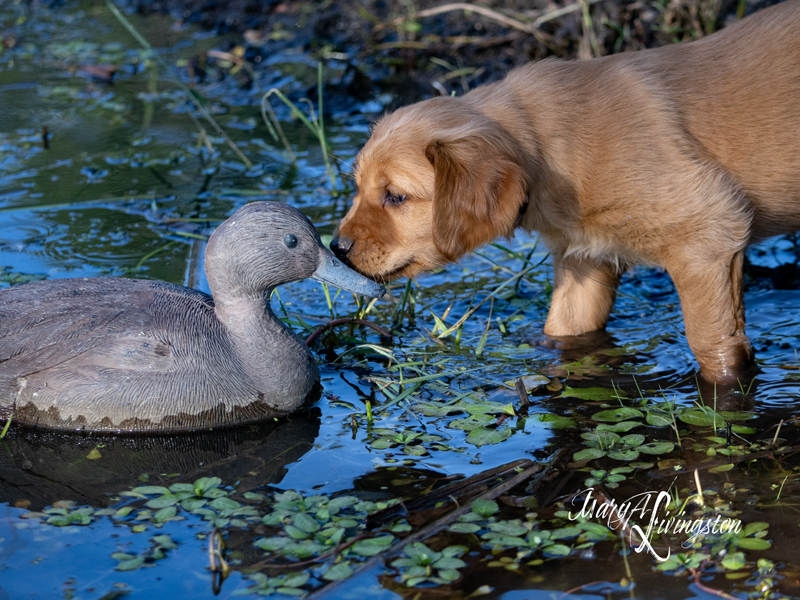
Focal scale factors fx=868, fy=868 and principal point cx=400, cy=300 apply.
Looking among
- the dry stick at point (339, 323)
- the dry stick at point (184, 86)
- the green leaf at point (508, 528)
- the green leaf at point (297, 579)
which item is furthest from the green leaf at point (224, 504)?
the dry stick at point (184, 86)

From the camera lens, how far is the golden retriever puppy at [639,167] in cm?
433

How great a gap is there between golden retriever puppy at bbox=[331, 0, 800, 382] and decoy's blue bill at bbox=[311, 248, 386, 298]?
0.20 metres

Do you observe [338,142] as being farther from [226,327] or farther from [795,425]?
[795,425]

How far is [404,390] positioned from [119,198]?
365 cm

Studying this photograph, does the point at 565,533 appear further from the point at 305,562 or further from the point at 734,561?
the point at 305,562

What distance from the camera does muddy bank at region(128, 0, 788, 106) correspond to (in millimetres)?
8000

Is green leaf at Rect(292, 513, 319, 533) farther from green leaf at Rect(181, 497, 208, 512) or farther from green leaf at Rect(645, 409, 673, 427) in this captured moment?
green leaf at Rect(645, 409, 673, 427)

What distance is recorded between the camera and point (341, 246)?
4.47 metres

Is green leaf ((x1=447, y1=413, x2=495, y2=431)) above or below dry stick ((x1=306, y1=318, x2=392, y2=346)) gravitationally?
below

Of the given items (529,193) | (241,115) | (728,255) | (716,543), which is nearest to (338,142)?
(241,115)

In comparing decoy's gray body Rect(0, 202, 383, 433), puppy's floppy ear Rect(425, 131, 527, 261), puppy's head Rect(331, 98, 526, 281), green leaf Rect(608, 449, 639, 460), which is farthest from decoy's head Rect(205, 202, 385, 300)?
green leaf Rect(608, 449, 639, 460)

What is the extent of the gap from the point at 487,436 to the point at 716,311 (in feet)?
4.63

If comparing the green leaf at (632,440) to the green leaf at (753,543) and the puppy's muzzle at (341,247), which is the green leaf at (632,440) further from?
the puppy's muzzle at (341,247)

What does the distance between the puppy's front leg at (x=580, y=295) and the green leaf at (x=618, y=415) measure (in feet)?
3.62
